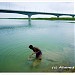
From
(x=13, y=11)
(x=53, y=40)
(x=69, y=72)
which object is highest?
(x=13, y=11)

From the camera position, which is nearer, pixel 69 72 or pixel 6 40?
pixel 69 72

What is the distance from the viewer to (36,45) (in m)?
4.81

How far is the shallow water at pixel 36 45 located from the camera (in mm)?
4023

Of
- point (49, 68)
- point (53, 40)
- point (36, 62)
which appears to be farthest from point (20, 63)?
point (53, 40)

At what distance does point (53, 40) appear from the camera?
5.21 meters

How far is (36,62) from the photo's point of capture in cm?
414

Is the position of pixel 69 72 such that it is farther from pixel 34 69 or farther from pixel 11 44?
pixel 11 44

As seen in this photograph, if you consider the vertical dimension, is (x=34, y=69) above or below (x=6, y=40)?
below

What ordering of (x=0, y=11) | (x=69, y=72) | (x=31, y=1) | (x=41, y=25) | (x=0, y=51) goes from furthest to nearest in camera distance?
(x=41, y=25), (x=0, y=11), (x=0, y=51), (x=31, y=1), (x=69, y=72)

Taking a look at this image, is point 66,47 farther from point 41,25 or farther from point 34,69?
point 41,25

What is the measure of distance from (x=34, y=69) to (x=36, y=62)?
27cm

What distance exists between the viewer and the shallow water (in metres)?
4.02

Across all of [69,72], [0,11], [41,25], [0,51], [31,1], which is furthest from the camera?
[41,25]

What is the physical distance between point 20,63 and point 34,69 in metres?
0.39
